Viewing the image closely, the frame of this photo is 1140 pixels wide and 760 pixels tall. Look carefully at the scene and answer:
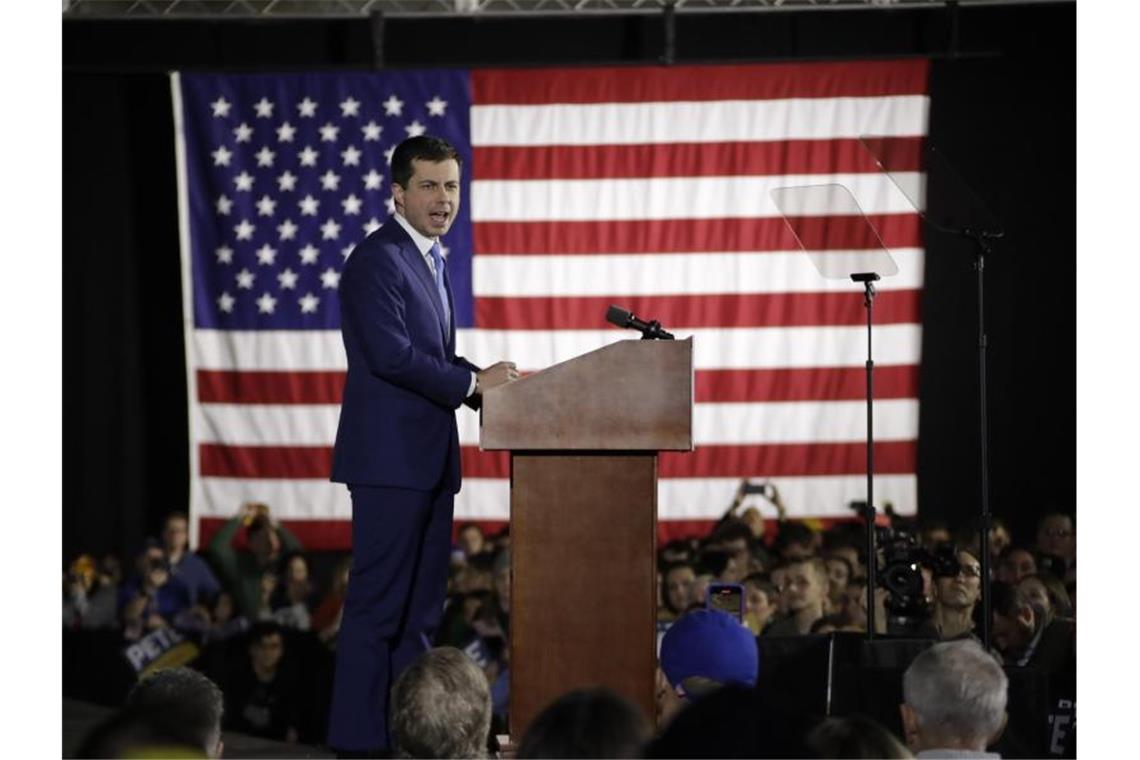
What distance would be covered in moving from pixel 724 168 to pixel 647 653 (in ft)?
23.5

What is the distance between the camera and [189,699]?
11.6ft

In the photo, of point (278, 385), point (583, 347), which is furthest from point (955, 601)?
point (278, 385)

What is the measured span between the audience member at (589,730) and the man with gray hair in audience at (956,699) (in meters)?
1.18

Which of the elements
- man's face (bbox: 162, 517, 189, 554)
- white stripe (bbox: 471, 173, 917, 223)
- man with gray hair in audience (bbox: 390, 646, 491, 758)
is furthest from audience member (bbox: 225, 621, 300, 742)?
man with gray hair in audience (bbox: 390, 646, 491, 758)

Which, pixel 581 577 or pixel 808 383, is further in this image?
pixel 808 383

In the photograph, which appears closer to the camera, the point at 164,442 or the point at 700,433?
the point at 700,433

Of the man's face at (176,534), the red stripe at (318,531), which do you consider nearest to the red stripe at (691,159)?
the red stripe at (318,531)

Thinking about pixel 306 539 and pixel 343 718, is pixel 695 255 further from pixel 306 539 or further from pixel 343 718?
pixel 343 718

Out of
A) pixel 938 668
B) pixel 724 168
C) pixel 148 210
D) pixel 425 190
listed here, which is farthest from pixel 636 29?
pixel 938 668

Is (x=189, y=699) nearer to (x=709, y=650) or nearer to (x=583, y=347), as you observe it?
(x=709, y=650)

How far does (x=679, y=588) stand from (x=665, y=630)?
2.55 meters

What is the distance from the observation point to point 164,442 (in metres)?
12.1

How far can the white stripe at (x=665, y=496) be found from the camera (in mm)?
11133

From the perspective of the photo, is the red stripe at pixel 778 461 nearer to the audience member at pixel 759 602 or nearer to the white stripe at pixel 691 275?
the white stripe at pixel 691 275
